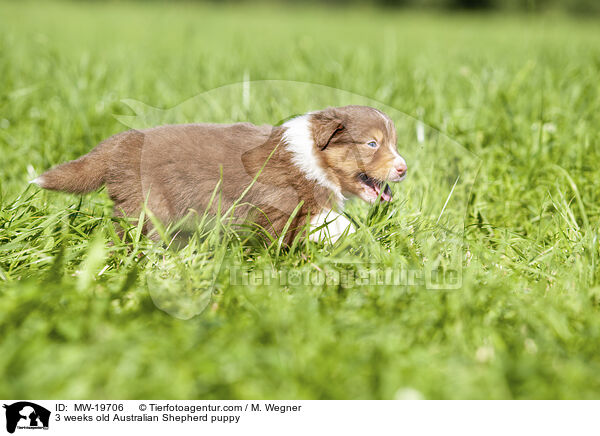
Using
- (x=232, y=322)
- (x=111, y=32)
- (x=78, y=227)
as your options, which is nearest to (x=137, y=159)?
(x=78, y=227)

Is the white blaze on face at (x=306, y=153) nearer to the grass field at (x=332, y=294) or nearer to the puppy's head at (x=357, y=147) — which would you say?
the puppy's head at (x=357, y=147)

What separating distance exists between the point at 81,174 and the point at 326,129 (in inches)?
50.4

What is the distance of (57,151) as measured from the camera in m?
3.94

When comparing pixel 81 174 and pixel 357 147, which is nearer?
pixel 357 147

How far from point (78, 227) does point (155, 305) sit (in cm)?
81

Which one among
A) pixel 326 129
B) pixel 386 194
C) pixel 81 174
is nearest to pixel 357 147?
pixel 326 129

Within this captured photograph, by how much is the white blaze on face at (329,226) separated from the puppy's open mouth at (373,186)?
190 mm
